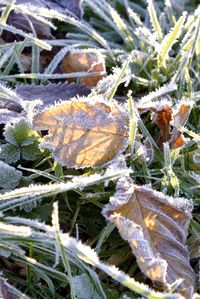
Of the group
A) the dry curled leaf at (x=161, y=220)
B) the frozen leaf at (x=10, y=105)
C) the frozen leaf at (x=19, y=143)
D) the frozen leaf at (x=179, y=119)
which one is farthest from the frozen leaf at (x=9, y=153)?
the frozen leaf at (x=179, y=119)

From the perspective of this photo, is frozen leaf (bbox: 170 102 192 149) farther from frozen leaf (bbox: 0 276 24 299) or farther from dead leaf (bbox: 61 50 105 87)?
frozen leaf (bbox: 0 276 24 299)

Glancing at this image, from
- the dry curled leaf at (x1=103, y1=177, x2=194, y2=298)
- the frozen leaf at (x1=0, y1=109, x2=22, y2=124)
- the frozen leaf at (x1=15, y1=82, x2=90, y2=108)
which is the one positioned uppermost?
the frozen leaf at (x1=15, y1=82, x2=90, y2=108)

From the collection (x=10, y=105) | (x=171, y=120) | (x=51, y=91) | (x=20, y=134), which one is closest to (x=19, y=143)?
(x=20, y=134)

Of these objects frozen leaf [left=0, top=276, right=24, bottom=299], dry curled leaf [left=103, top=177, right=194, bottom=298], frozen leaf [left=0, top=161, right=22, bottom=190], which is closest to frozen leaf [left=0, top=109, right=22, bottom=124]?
frozen leaf [left=0, top=161, right=22, bottom=190]

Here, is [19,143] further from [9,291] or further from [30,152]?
[9,291]

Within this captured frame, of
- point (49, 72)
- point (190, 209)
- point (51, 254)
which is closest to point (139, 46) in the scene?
point (49, 72)
